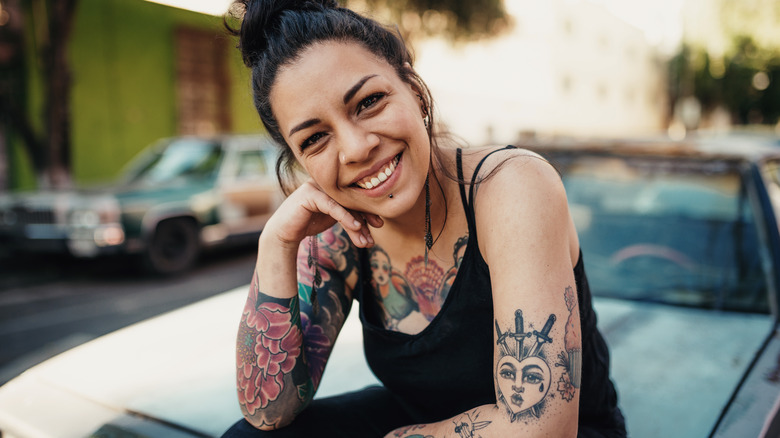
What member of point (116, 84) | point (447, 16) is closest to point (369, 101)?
point (447, 16)

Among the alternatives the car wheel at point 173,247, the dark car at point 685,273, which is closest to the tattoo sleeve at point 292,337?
the dark car at point 685,273

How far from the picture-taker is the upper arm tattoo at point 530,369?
113cm

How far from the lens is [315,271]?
1610mm

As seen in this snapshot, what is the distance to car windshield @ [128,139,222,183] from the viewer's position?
275 inches

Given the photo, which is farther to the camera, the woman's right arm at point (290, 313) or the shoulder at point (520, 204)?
the woman's right arm at point (290, 313)

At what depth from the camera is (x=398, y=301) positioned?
1.52 metres

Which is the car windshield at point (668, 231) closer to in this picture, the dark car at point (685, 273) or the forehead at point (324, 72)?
the dark car at point (685, 273)

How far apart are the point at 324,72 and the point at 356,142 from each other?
0.17m

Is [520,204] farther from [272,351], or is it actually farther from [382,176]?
[272,351]

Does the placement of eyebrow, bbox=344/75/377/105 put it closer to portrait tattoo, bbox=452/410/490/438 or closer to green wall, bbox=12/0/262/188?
portrait tattoo, bbox=452/410/490/438

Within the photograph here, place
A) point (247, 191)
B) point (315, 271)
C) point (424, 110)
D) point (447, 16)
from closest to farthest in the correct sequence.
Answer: point (424, 110), point (315, 271), point (247, 191), point (447, 16)

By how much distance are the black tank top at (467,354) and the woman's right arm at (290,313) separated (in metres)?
0.20

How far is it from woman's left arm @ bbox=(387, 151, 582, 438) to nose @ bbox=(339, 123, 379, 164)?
31 centimetres

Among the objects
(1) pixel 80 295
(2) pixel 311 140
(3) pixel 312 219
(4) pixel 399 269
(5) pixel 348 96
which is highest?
(5) pixel 348 96
